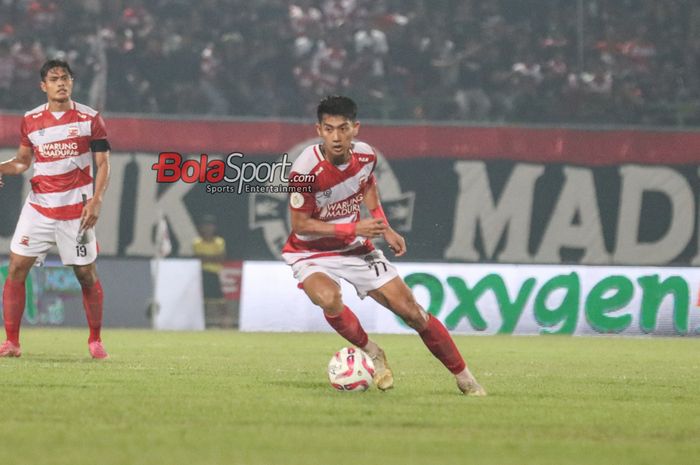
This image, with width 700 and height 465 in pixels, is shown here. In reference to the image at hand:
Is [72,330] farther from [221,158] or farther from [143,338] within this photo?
[221,158]

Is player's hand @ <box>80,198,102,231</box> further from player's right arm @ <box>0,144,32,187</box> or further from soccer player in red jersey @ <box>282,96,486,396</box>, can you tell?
soccer player in red jersey @ <box>282,96,486,396</box>

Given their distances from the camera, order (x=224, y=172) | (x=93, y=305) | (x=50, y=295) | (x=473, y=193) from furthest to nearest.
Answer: (x=224, y=172) → (x=473, y=193) → (x=50, y=295) → (x=93, y=305)

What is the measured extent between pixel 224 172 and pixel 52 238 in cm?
1067

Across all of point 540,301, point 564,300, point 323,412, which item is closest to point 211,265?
point 540,301

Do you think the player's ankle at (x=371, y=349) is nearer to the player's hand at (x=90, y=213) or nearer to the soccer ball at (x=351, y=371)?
the soccer ball at (x=351, y=371)

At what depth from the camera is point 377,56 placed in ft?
74.3

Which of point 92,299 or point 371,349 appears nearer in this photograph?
point 371,349

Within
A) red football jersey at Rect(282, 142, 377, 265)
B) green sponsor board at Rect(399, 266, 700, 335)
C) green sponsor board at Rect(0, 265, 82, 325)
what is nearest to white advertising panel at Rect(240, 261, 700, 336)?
green sponsor board at Rect(399, 266, 700, 335)

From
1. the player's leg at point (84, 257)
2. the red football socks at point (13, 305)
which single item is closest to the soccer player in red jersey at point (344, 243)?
the player's leg at point (84, 257)

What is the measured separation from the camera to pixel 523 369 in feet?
36.4

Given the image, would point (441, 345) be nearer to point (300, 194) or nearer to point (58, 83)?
point (300, 194)

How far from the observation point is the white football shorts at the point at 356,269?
334 inches

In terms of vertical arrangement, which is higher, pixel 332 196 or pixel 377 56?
pixel 332 196

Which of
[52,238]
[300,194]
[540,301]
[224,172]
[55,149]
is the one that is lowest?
[540,301]
